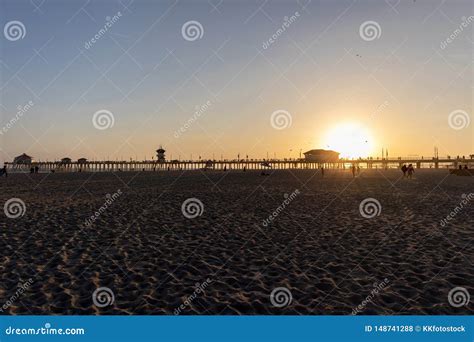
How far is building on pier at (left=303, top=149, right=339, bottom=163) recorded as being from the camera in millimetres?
127438

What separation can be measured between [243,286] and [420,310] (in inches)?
125

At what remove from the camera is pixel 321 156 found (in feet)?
418

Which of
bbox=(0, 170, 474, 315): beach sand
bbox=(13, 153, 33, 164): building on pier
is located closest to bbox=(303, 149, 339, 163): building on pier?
bbox=(13, 153, 33, 164): building on pier

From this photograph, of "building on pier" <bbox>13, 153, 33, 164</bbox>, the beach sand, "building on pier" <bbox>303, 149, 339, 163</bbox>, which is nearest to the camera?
the beach sand

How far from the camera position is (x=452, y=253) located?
9031mm

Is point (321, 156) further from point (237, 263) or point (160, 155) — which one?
point (237, 263)

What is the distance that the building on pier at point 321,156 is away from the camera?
127m

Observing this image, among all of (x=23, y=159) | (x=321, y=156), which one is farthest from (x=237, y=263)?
(x=23, y=159)

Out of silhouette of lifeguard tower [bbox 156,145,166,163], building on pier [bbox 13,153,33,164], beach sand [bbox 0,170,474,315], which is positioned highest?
silhouette of lifeguard tower [bbox 156,145,166,163]

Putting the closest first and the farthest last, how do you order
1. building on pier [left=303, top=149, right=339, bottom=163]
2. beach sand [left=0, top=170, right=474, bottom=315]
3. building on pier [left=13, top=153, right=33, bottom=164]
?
beach sand [left=0, top=170, right=474, bottom=315]
building on pier [left=13, top=153, right=33, bottom=164]
building on pier [left=303, top=149, right=339, bottom=163]

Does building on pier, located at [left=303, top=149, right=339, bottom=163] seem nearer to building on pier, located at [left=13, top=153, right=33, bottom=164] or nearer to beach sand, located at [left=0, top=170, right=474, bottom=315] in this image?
building on pier, located at [left=13, top=153, right=33, bottom=164]

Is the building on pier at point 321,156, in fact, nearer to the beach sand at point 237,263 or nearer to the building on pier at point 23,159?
the building on pier at point 23,159

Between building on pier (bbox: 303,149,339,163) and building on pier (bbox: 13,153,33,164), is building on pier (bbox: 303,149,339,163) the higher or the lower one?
the higher one
